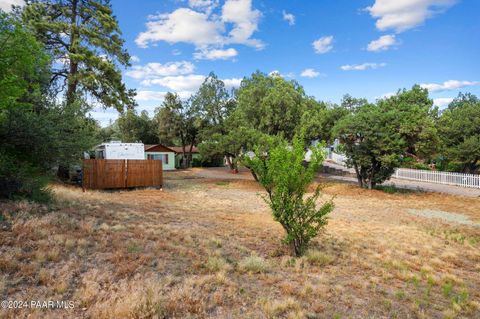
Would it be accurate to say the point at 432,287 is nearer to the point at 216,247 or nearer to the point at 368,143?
the point at 216,247

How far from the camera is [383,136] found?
15055 mm

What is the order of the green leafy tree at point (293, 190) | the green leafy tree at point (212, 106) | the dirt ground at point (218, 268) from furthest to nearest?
the green leafy tree at point (212, 106), the green leafy tree at point (293, 190), the dirt ground at point (218, 268)

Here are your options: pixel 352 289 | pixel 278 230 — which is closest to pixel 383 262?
pixel 352 289

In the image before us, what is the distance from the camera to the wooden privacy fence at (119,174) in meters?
14.5

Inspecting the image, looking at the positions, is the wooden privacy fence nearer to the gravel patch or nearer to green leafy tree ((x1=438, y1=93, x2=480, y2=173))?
the gravel patch

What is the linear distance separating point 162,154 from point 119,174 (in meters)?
18.6

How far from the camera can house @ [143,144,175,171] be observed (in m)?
32.4

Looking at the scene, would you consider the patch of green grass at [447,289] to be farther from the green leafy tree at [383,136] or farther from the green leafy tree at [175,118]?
the green leafy tree at [175,118]

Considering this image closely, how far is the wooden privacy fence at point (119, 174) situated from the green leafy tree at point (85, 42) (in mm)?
3490

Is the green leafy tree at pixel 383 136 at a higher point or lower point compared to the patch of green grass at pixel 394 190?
higher

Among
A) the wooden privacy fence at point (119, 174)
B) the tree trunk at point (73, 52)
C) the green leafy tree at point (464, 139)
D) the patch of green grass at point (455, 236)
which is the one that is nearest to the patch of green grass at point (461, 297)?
the patch of green grass at point (455, 236)

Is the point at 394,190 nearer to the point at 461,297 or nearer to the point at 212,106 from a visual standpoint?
the point at 461,297

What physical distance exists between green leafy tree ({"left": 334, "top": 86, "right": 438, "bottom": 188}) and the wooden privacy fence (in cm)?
1147

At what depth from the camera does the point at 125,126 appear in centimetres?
3897
